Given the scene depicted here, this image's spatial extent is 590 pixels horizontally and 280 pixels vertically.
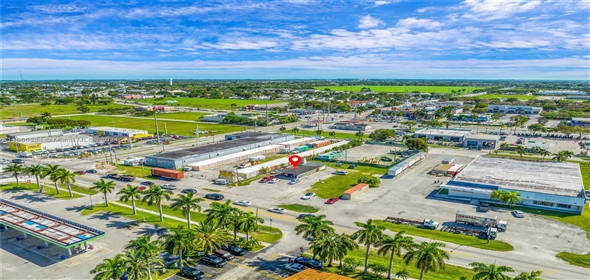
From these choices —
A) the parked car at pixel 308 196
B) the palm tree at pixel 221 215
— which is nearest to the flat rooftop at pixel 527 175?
the parked car at pixel 308 196

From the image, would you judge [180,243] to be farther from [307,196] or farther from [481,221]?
[481,221]

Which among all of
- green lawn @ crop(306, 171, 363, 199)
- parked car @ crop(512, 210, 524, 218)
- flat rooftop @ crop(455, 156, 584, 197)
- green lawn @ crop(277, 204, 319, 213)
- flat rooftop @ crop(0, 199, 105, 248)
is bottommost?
parked car @ crop(512, 210, 524, 218)

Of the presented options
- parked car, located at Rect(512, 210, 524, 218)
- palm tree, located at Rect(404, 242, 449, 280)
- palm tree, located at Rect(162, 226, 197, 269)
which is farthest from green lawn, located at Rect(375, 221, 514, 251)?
palm tree, located at Rect(162, 226, 197, 269)

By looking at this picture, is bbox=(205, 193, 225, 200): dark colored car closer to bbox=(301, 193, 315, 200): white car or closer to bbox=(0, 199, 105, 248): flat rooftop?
bbox=(301, 193, 315, 200): white car

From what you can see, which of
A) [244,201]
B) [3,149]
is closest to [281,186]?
[244,201]

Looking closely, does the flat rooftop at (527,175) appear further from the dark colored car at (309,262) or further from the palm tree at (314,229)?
the dark colored car at (309,262)

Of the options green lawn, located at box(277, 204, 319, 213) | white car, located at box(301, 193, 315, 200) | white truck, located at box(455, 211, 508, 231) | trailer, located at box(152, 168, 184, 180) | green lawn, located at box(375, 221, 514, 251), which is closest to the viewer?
green lawn, located at box(375, 221, 514, 251)

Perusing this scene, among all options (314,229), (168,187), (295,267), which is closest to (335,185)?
(168,187)
